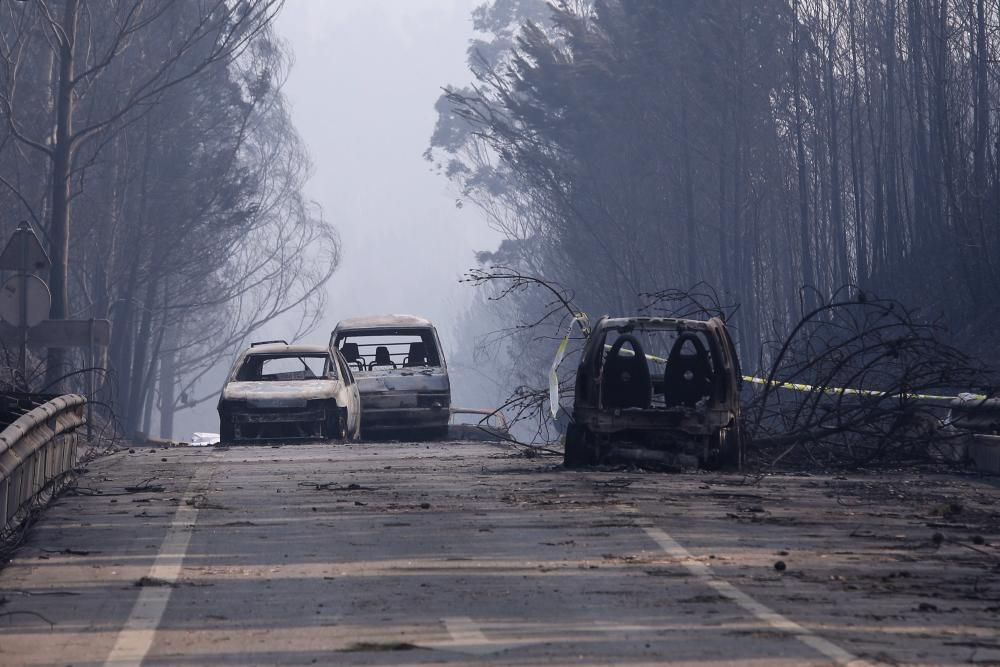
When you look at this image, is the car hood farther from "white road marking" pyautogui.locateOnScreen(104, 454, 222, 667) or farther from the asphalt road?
"white road marking" pyautogui.locateOnScreen(104, 454, 222, 667)

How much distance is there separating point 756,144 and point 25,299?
91.5ft

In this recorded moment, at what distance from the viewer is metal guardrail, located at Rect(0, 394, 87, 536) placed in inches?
433

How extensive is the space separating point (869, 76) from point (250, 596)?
35090mm

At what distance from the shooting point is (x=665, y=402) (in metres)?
16.2

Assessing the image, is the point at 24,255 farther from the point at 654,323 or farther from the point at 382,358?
the point at 654,323

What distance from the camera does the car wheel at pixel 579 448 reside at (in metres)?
16.3

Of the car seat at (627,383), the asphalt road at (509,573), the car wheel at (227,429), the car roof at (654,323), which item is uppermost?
the car roof at (654,323)

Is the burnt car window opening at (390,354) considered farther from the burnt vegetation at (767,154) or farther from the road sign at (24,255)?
the burnt vegetation at (767,154)

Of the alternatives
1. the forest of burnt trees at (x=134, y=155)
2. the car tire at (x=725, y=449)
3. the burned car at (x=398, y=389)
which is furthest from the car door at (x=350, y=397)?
the car tire at (x=725, y=449)

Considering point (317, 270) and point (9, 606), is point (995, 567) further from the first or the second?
point (317, 270)

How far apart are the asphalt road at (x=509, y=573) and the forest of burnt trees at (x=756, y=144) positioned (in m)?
20.0

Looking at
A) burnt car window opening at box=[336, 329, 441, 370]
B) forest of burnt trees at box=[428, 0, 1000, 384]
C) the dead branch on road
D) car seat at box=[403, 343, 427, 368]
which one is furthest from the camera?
forest of burnt trees at box=[428, 0, 1000, 384]

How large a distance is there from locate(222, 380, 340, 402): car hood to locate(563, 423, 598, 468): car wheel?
24.4 ft

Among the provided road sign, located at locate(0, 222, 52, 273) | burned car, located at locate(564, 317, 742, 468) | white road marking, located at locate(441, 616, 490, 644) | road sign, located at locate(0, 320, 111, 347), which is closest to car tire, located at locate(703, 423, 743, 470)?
burned car, located at locate(564, 317, 742, 468)
